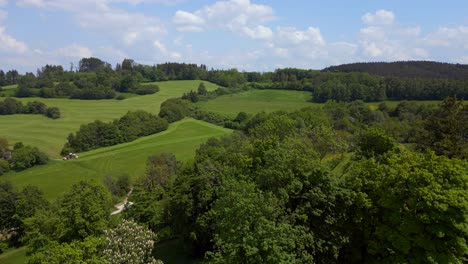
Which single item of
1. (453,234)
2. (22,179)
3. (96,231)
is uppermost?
(453,234)

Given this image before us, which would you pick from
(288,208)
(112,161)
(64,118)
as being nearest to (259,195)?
(288,208)

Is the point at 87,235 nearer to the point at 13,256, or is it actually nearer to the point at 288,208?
the point at 288,208

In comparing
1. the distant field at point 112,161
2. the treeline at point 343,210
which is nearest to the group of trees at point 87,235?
the treeline at point 343,210

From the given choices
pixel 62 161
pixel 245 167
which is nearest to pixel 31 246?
pixel 245 167

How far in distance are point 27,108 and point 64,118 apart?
17.2 meters

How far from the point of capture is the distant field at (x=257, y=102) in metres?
139

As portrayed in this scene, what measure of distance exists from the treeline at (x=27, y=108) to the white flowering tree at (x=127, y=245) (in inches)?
4650

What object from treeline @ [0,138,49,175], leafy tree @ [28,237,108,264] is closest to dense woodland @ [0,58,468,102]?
treeline @ [0,138,49,175]

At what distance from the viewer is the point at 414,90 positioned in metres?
126

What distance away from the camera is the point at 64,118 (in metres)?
136

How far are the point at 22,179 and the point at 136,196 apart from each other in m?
50.4

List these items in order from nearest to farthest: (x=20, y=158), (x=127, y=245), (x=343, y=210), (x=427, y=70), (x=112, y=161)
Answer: (x=343, y=210) < (x=127, y=245) < (x=20, y=158) < (x=112, y=161) < (x=427, y=70)

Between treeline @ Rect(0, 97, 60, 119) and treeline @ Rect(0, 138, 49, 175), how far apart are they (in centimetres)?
3669

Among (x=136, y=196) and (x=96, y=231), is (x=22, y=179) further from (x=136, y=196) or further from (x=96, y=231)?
(x=96, y=231)
